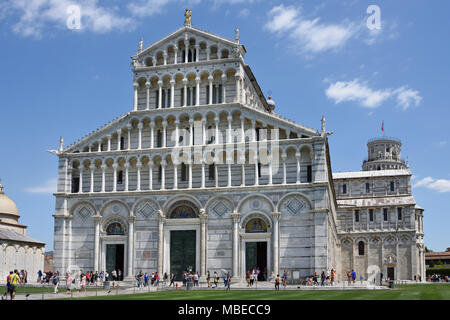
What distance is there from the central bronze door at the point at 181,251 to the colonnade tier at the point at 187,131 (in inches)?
307

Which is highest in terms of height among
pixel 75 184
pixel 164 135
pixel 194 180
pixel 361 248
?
pixel 164 135

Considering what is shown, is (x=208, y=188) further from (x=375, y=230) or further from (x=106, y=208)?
(x=375, y=230)

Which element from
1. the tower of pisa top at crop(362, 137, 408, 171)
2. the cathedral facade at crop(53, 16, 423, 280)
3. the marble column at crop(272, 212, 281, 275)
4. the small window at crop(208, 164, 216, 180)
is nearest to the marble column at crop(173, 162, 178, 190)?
the cathedral facade at crop(53, 16, 423, 280)

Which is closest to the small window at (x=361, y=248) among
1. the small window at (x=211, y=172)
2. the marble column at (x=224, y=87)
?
the small window at (x=211, y=172)

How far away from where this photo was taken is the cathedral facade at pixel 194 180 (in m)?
45.7

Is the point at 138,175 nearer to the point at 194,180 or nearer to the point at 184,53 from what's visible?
the point at 194,180

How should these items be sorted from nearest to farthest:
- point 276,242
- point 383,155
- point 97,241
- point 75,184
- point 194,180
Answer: point 276,242, point 194,180, point 97,241, point 75,184, point 383,155

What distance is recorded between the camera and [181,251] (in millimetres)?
47844

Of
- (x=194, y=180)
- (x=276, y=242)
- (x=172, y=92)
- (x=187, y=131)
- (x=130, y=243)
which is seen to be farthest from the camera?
(x=172, y=92)

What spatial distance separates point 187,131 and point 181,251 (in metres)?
10.4

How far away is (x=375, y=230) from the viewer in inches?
3204

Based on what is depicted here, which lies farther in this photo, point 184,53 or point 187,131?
point 184,53

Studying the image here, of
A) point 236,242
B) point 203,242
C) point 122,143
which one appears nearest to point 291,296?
point 236,242
